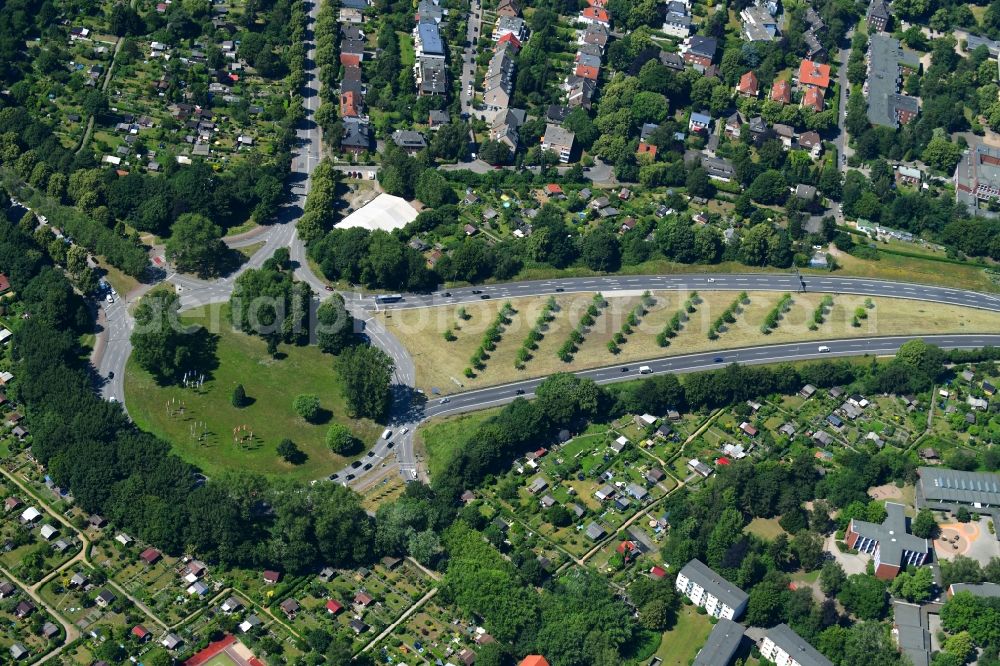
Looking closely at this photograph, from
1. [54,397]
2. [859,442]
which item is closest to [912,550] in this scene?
[859,442]

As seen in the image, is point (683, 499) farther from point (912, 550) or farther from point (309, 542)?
point (309, 542)

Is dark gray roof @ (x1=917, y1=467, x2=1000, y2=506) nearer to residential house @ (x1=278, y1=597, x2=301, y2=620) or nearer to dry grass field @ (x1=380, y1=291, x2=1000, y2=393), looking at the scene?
dry grass field @ (x1=380, y1=291, x2=1000, y2=393)

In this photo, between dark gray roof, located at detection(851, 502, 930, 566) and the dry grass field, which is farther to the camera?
the dry grass field

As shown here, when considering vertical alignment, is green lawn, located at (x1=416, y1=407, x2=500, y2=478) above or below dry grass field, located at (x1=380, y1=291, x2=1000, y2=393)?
below

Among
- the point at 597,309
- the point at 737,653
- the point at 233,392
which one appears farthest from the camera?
the point at 597,309

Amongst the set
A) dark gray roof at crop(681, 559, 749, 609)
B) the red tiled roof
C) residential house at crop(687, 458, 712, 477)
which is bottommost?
the red tiled roof

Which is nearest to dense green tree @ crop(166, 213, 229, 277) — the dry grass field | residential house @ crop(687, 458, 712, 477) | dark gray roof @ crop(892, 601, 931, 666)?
the dry grass field

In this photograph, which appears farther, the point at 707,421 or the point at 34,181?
the point at 34,181

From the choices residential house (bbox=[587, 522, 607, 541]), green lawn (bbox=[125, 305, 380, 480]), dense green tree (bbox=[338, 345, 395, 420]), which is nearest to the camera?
residential house (bbox=[587, 522, 607, 541])
